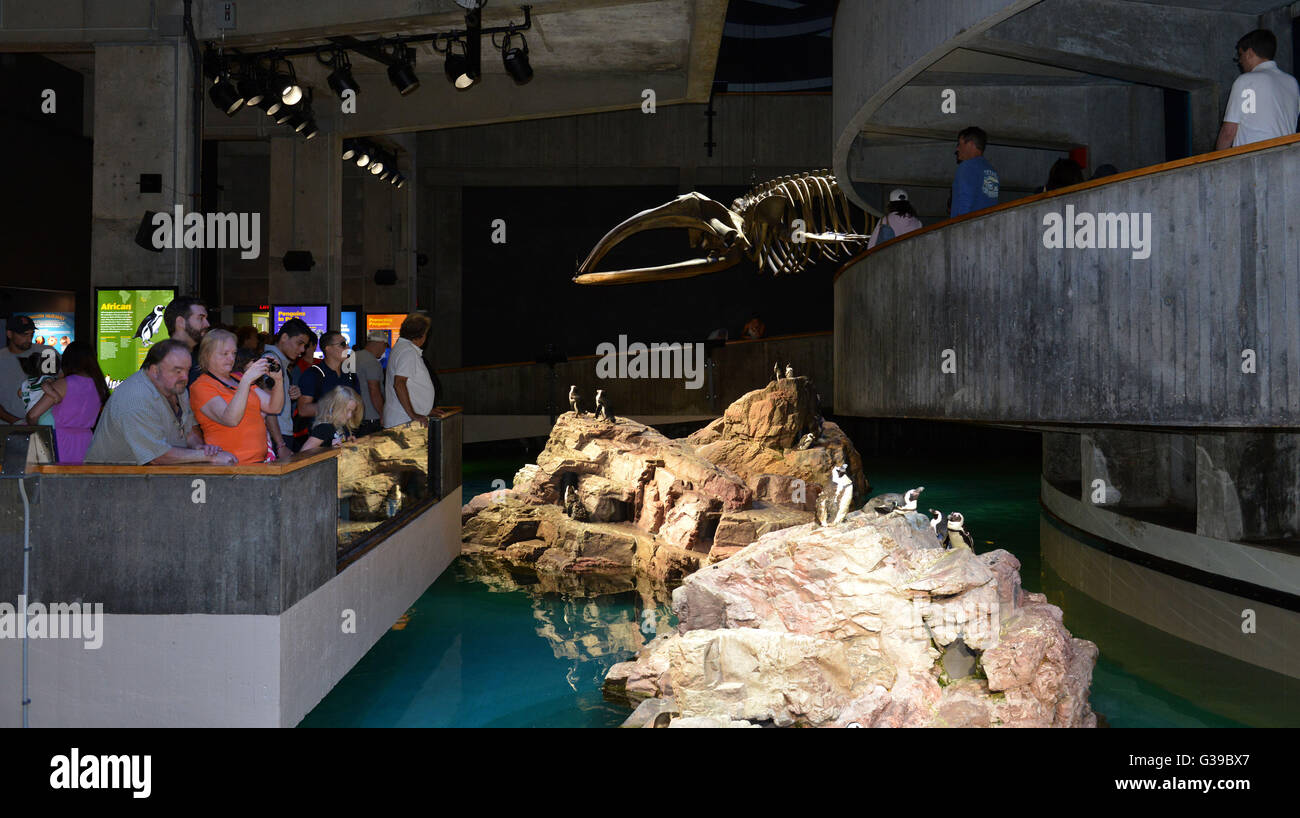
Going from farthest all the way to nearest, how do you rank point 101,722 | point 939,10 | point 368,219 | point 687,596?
point 368,219 → point 939,10 → point 687,596 → point 101,722

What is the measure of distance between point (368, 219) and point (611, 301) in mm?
5442

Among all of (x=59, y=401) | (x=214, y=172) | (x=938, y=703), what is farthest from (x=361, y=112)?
(x=938, y=703)

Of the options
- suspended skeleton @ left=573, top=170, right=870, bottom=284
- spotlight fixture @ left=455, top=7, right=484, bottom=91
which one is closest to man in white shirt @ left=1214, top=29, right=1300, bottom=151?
spotlight fixture @ left=455, top=7, right=484, bottom=91

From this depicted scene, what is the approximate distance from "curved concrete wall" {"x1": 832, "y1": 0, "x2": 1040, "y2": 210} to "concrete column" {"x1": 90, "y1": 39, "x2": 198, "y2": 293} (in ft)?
18.4

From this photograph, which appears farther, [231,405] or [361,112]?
[361,112]

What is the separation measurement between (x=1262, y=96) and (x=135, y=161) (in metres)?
8.05

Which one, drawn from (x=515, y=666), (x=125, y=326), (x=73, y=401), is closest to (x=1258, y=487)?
(x=515, y=666)

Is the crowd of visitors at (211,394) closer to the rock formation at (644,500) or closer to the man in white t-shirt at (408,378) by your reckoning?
the man in white t-shirt at (408,378)

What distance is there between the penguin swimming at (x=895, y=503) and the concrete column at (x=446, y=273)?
15.6m

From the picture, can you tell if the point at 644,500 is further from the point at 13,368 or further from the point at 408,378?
the point at 13,368

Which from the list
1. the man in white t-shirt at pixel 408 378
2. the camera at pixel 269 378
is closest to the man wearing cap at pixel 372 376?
the man in white t-shirt at pixel 408 378

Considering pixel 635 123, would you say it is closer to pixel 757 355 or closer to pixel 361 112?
pixel 757 355

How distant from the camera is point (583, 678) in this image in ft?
19.9

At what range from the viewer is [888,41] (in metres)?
7.52
